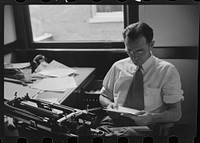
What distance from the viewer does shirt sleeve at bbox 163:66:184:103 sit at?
0.98 meters

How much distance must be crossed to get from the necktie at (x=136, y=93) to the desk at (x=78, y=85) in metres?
0.16

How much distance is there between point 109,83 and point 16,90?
35 centimetres

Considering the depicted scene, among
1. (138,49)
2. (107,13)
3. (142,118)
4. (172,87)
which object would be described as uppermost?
(107,13)

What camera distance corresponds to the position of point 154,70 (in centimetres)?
100

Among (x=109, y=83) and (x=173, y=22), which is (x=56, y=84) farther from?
(x=173, y=22)

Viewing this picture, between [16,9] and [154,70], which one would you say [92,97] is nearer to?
[154,70]

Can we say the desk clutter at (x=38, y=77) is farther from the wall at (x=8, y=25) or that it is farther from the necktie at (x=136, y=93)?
the necktie at (x=136, y=93)

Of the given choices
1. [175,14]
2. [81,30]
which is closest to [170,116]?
[175,14]

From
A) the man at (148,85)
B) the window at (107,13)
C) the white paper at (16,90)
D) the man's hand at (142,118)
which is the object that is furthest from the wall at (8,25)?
the man's hand at (142,118)

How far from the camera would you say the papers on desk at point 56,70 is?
107cm

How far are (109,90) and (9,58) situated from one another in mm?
395

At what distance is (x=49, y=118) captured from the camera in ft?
3.19

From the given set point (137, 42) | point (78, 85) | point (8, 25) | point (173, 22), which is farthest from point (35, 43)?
point (173, 22)

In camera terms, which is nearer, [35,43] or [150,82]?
[150,82]
